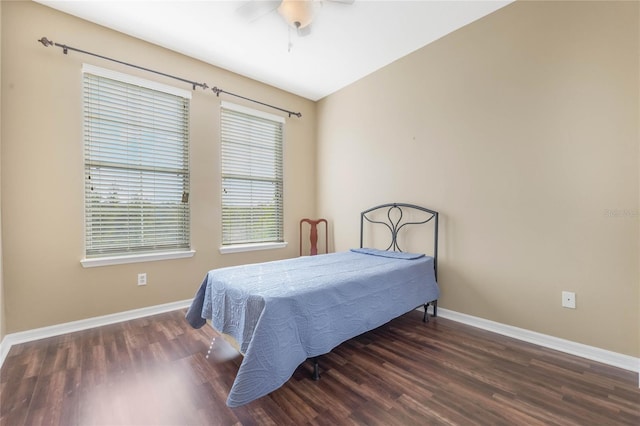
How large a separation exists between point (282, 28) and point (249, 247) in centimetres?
239

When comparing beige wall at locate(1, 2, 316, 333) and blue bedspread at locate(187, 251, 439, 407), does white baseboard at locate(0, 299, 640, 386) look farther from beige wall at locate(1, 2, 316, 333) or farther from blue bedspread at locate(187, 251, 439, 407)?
blue bedspread at locate(187, 251, 439, 407)

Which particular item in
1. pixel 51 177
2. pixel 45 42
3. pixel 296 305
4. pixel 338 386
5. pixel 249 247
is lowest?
pixel 338 386

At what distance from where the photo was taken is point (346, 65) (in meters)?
3.26

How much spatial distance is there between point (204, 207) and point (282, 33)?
195cm

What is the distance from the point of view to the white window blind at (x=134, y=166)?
101 inches

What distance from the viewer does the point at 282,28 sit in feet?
8.48

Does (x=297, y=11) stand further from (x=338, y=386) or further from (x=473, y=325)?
(x=473, y=325)

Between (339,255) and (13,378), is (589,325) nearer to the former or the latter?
(339,255)

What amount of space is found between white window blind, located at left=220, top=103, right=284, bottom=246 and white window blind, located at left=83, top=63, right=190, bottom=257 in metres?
0.48

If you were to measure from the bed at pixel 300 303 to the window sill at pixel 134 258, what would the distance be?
94 cm

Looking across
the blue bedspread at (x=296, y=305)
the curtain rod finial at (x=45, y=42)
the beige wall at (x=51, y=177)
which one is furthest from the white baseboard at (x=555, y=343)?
the curtain rod finial at (x=45, y=42)

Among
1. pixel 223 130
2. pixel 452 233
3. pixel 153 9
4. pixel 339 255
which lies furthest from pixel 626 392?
pixel 153 9

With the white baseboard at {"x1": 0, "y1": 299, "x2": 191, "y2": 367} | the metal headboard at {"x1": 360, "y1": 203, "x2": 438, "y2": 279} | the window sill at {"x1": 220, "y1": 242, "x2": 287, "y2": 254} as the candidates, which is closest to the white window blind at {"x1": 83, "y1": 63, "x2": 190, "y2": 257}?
the window sill at {"x1": 220, "y1": 242, "x2": 287, "y2": 254}

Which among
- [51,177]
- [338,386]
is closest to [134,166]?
[51,177]
